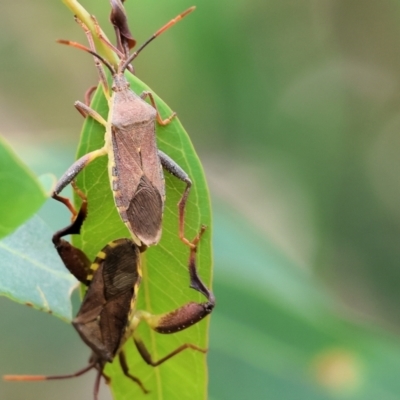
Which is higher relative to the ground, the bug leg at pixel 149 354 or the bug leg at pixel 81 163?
the bug leg at pixel 81 163

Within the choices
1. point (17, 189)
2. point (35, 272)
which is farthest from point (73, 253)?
point (17, 189)

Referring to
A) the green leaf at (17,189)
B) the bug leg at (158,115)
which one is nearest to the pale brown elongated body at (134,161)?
the bug leg at (158,115)

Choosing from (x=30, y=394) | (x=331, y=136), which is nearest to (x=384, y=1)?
(x=331, y=136)

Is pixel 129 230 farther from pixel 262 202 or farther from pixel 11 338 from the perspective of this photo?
pixel 262 202

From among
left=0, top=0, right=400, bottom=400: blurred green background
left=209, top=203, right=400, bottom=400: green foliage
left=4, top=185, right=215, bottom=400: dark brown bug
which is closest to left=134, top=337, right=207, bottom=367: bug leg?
left=4, top=185, right=215, bottom=400: dark brown bug

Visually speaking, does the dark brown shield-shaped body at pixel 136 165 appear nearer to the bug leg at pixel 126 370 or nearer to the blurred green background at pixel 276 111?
the bug leg at pixel 126 370

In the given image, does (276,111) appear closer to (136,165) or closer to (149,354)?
(136,165)
